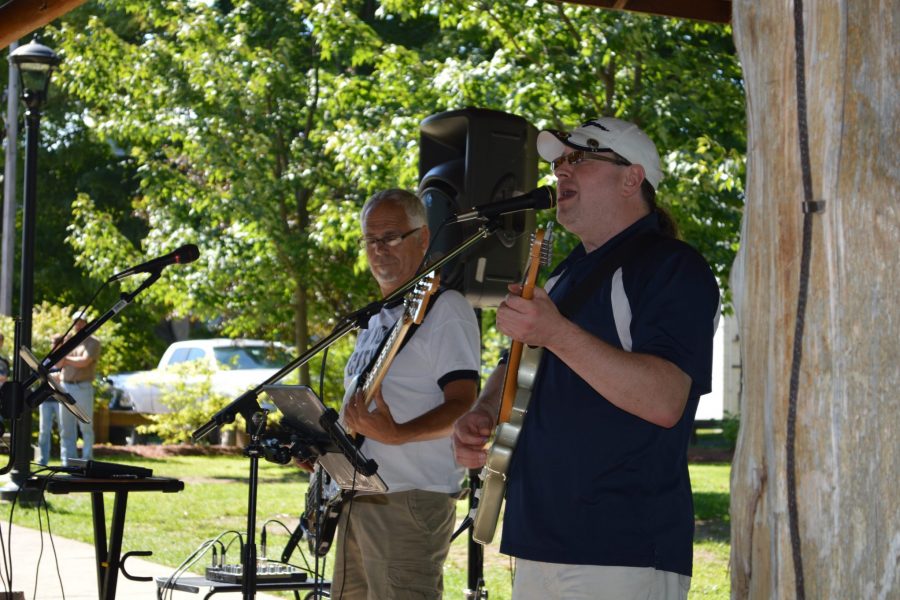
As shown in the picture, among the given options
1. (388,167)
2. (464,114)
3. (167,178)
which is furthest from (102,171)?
(464,114)

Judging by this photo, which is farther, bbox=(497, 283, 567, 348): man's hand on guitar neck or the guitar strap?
the guitar strap

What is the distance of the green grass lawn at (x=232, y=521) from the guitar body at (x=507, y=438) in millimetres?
3826

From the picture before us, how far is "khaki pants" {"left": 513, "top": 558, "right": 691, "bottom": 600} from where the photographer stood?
8.89 feet

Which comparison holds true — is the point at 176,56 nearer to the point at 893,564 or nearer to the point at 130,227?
the point at 130,227

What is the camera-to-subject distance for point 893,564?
1.91m

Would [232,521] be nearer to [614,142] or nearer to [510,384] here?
[510,384]

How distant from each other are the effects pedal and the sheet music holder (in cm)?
97

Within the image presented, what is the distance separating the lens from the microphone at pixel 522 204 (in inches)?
132

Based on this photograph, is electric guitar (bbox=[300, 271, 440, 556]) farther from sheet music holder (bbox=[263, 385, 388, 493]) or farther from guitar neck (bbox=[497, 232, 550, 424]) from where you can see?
guitar neck (bbox=[497, 232, 550, 424])

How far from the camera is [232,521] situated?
34.2 feet

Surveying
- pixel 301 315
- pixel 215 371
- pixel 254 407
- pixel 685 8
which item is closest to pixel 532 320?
pixel 254 407

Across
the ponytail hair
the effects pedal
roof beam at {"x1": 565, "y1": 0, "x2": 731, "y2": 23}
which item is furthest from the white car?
the ponytail hair

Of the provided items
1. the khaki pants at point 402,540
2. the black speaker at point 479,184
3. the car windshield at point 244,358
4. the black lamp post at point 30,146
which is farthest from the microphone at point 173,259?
the car windshield at point 244,358

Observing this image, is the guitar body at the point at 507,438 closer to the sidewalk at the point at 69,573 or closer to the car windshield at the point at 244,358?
the sidewalk at the point at 69,573
